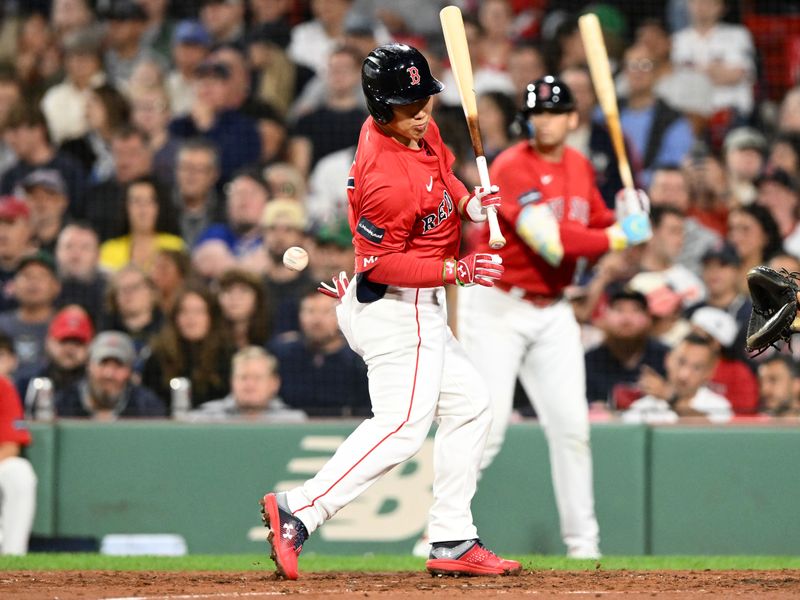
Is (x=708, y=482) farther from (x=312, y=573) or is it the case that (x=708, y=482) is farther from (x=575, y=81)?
(x=575, y=81)

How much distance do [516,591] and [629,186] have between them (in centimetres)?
258

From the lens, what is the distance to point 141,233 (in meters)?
9.34

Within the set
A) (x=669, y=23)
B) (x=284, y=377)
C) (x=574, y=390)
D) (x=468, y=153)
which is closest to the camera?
(x=574, y=390)

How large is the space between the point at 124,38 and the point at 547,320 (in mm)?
5635

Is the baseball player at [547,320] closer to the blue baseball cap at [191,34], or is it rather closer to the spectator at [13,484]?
the spectator at [13,484]

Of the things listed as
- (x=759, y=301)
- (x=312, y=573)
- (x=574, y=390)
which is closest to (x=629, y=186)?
(x=574, y=390)

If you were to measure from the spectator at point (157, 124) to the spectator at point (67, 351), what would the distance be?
1632 millimetres

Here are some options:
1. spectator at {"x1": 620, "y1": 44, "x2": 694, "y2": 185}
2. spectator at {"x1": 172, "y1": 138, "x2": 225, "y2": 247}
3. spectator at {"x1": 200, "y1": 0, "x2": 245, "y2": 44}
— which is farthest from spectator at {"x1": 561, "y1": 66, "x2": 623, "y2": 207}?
spectator at {"x1": 200, "y1": 0, "x2": 245, "y2": 44}

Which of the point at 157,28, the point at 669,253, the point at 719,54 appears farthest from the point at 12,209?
the point at 719,54

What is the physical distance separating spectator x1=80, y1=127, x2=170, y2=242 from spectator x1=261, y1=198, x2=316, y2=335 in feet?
2.35

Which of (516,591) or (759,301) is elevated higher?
(759,301)

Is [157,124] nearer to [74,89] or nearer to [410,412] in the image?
[74,89]

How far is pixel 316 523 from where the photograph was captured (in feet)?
16.2

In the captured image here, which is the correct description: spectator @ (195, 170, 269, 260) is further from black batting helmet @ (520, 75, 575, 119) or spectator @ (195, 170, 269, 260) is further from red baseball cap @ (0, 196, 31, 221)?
black batting helmet @ (520, 75, 575, 119)
